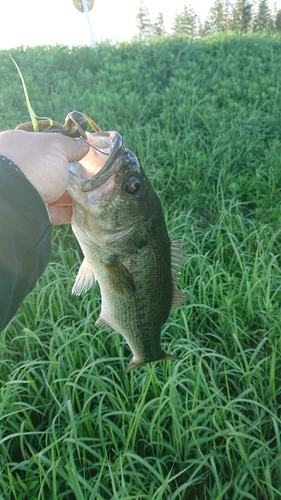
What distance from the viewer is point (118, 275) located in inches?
59.9

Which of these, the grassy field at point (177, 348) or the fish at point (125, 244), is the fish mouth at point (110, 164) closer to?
the fish at point (125, 244)

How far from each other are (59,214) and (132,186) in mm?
505

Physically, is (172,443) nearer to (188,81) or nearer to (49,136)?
(49,136)

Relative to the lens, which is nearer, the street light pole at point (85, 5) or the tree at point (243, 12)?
the street light pole at point (85, 5)

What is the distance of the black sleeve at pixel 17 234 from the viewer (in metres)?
1.21

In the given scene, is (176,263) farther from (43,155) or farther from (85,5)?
(85,5)

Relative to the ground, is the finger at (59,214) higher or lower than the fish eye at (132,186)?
lower

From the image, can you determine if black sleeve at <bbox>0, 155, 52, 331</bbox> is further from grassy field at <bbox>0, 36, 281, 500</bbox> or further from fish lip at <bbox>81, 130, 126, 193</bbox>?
grassy field at <bbox>0, 36, 281, 500</bbox>

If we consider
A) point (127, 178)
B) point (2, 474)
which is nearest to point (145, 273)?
point (127, 178)

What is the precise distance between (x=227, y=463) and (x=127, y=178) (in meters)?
1.38

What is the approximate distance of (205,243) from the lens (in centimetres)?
320

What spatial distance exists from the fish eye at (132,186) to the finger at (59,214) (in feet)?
1.53

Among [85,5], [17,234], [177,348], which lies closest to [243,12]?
[85,5]

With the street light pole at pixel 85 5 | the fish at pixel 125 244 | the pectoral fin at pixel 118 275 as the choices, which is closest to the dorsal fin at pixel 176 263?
the fish at pixel 125 244
